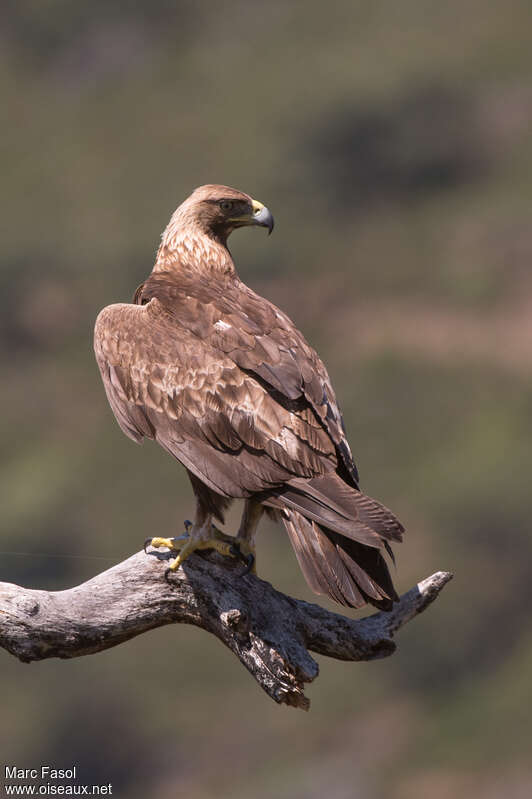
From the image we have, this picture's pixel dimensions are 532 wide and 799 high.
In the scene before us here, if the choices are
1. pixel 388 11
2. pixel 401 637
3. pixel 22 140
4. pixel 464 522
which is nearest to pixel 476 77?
pixel 388 11

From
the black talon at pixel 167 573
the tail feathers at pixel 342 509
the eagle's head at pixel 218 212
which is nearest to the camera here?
the tail feathers at pixel 342 509

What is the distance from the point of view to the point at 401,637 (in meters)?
51.5

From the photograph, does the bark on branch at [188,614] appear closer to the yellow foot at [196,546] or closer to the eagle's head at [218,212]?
the yellow foot at [196,546]

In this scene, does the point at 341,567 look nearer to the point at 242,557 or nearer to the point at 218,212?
the point at 242,557

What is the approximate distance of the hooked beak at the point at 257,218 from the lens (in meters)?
10.2

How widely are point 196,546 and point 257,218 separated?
243cm

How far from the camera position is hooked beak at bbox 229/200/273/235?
1020 cm

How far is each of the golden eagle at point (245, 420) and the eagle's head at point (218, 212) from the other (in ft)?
1.82

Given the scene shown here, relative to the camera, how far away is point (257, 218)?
33.5ft

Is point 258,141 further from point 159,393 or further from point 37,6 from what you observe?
point 159,393

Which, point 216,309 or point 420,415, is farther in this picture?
point 420,415

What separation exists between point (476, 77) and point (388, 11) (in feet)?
25.7
